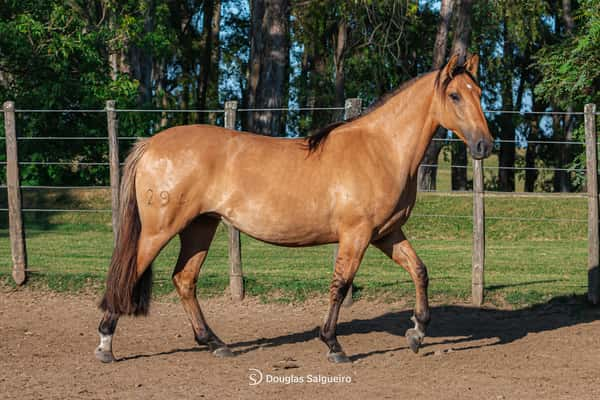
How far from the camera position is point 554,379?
625 cm

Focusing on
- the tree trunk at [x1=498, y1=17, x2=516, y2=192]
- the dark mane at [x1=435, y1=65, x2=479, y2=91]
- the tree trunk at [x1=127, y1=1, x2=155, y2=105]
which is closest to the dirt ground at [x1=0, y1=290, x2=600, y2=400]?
the dark mane at [x1=435, y1=65, x2=479, y2=91]

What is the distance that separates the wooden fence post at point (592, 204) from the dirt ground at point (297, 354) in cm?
26

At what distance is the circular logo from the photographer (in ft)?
20.3

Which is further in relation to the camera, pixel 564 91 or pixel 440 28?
pixel 440 28

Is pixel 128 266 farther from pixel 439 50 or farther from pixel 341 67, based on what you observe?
pixel 341 67

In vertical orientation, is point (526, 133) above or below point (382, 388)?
above

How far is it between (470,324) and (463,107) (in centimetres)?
274

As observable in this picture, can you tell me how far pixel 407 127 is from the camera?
7105 mm

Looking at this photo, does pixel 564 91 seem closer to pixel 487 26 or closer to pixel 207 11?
pixel 487 26

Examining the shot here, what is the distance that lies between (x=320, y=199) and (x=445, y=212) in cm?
1305

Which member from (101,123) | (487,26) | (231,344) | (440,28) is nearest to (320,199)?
(231,344)

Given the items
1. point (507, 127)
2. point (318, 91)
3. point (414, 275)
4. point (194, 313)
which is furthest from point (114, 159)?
point (507, 127)

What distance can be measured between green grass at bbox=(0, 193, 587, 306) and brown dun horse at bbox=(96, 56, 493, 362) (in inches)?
→ 107

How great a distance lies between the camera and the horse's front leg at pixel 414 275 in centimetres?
720
